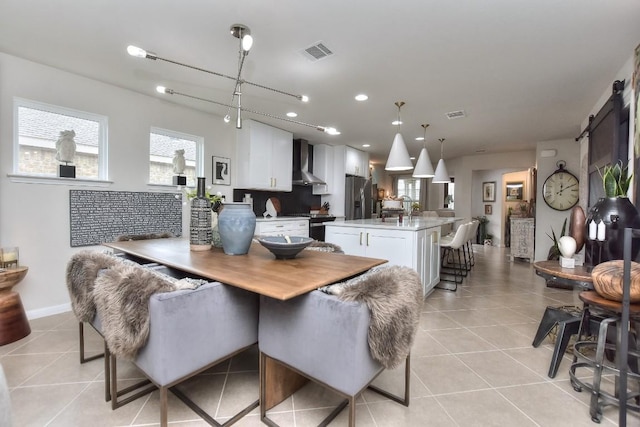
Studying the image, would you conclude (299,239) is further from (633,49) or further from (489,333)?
(633,49)

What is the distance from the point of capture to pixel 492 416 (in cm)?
163

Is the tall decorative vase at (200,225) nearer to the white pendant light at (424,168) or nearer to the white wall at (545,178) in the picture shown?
the white pendant light at (424,168)

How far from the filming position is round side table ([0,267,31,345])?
240 centimetres

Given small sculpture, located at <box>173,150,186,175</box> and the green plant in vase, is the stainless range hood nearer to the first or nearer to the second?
small sculpture, located at <box>173,150,186,175</box>

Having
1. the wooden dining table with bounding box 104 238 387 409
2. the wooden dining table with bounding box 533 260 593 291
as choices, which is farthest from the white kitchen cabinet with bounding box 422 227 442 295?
the wooden dining table with bounding box 104 238 387 409

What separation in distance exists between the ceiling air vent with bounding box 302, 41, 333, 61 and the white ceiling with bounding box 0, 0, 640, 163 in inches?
2.2

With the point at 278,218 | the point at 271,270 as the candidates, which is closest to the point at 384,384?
the point at 271,270

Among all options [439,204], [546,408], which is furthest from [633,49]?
[439,204]

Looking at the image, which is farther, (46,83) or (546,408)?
(46,83)

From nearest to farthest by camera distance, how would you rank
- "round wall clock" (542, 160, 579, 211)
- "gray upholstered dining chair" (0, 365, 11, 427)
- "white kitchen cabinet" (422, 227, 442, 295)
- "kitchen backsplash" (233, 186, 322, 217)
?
"gray upholstered dining chair" (0, 365, 11, 427)
"white kitchen cabinet" (422, 227, 442, 295)
"kitchen backsplash" (233, 186, 322, 217)
"round wall clock" (542, 160, 579, 211)

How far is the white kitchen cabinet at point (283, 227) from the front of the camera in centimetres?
471

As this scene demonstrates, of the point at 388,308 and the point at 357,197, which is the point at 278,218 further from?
the point at 388,308

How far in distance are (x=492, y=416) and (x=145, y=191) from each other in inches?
155

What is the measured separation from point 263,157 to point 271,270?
363 cm
